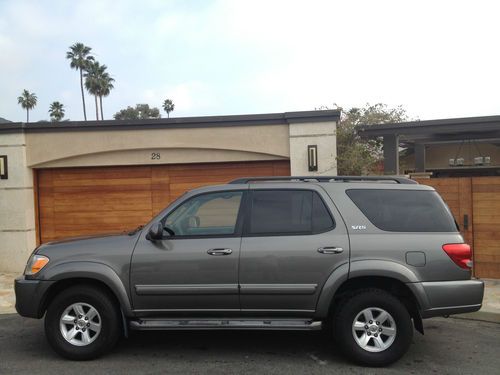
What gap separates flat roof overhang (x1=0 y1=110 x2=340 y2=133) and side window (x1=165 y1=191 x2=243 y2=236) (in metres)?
4.81

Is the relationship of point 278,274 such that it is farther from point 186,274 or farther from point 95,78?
point 95,78

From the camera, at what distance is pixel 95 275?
16.5 feet

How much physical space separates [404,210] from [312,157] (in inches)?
188

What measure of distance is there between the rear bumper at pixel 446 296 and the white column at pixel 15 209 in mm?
8300

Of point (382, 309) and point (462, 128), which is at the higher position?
point (462, 128)

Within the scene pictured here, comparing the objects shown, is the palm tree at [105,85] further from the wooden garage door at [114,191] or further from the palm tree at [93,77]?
the wooden garage door at [114,191]

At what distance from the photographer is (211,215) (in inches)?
215

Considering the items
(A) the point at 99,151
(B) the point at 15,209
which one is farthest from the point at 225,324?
(B) the point at 15,209

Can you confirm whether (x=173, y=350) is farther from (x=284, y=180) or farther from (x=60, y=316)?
(x=284, y=180)

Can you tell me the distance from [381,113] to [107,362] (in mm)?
14950

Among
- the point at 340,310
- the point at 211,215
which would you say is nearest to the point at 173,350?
the point at 211,215

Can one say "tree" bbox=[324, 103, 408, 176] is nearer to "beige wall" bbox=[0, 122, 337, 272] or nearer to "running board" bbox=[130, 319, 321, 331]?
"beige wall" bbox=[0, 122, 337, 272]

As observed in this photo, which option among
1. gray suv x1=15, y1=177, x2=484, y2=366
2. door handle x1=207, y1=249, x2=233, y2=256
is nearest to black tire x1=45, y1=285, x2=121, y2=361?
gray suv x1=15, y1=177, x2=484, y2=366

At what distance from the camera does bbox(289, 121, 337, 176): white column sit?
9852mm
